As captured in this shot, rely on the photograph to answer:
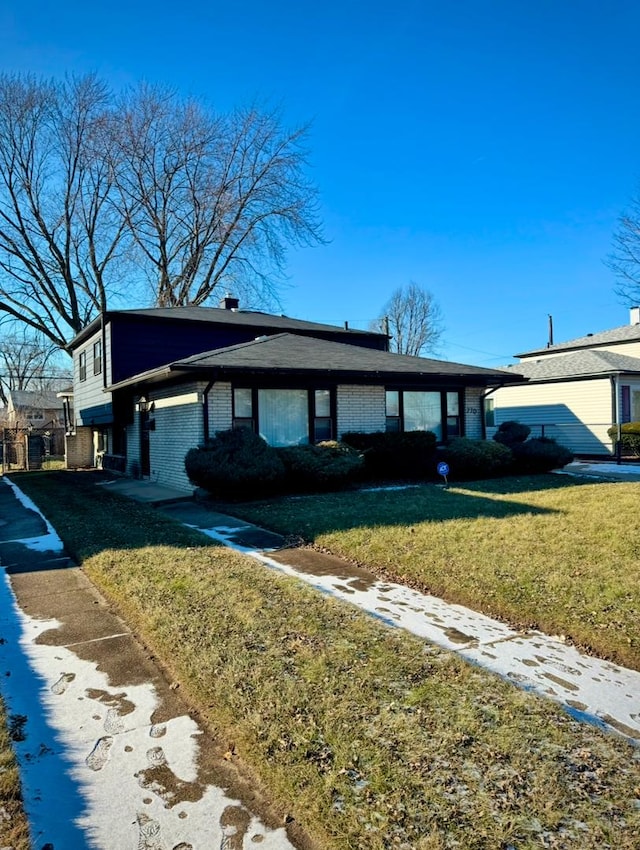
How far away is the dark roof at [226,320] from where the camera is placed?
58.4ft

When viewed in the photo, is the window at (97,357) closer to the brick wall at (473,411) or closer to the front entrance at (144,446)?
the front entrance at (144,446)

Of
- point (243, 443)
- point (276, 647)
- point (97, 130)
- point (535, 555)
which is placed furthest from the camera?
point (97, 130)

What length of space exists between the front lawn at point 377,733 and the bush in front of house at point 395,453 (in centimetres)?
815

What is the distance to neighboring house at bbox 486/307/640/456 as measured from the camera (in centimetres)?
1923

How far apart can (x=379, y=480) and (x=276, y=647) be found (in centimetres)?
951

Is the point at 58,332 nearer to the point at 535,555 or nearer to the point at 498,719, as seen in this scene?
the point at 535,555

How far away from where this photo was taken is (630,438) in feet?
59.4

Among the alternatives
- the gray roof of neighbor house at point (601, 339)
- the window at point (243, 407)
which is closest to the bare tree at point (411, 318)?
the gray roof of neighbor house at point (601, 339)

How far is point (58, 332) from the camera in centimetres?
2764

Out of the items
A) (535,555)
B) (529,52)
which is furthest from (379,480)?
(529,52)

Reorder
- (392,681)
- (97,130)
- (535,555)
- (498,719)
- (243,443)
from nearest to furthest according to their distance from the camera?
(498,719)
(392,681)
(535,555)
(243,443)
(97,130)

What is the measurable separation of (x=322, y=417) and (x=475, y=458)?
3.82 m

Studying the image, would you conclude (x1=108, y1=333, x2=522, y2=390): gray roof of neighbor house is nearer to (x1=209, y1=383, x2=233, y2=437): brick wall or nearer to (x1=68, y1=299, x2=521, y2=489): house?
(x1=68, y1=299, x2=521, y2=489): house

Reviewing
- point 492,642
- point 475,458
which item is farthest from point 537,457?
point 492,642
